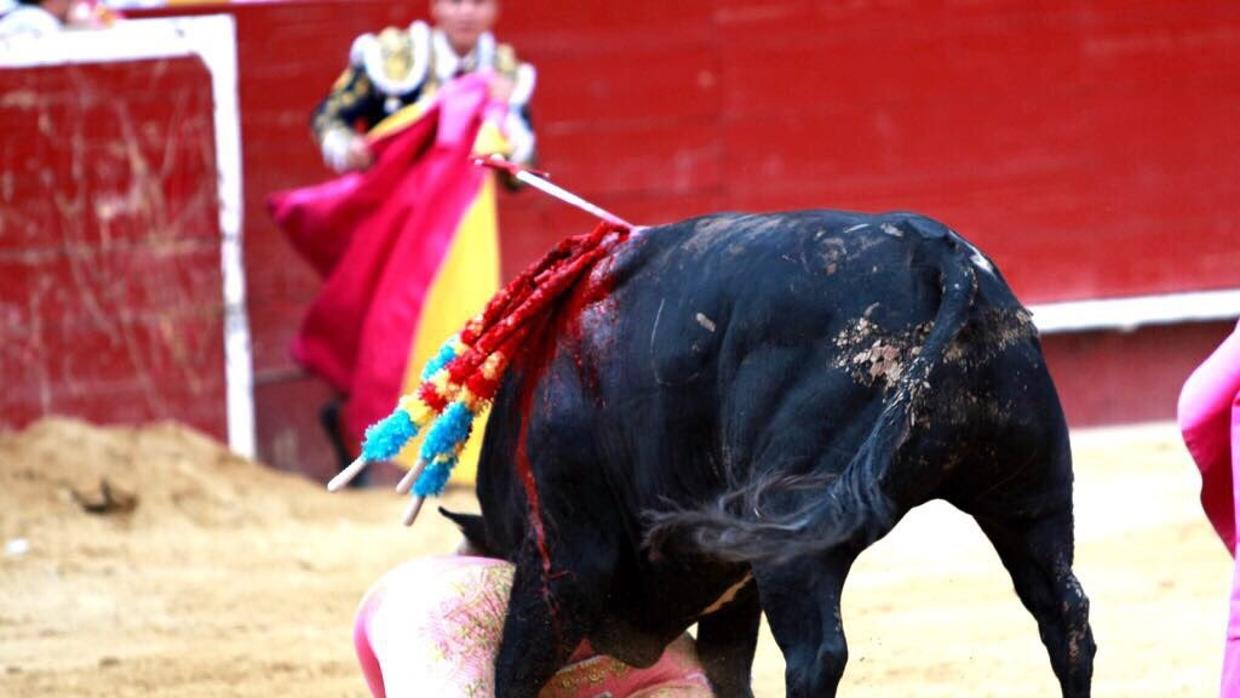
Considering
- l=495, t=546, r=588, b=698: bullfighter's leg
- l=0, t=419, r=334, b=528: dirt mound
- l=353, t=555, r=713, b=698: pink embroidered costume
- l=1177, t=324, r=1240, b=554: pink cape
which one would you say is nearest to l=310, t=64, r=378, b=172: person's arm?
l=0, t=419, r=334, b=528: dirt mound

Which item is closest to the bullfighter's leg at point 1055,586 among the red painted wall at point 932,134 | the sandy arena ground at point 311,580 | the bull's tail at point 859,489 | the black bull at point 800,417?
the black bull at point 800,417

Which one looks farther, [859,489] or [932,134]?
[932,134]

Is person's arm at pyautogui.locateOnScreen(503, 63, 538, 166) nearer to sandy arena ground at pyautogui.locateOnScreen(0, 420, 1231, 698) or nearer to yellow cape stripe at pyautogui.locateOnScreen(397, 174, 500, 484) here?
yellow cape stripe at pyautogui.locateOnScreen(397, 174, 500, 484)

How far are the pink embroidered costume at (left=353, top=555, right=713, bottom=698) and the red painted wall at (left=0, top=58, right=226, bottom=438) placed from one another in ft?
10.4

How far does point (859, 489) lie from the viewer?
2049mm

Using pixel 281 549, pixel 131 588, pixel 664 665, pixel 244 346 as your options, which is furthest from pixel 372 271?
pixel 664 665

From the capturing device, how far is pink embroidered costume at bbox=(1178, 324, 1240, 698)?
255 centimetres

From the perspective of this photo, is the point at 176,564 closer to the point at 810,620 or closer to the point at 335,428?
the point at 335,428

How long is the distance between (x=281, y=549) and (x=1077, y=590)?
3.19 metres

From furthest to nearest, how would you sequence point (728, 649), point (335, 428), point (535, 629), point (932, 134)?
point (932, 134) < point (335, 428) < point (728, 649) < point (535, 629)

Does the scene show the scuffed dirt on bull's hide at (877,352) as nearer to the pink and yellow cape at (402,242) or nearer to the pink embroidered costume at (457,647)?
the pink embroidered costume at (457,647)

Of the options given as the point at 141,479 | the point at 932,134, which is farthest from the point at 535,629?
the point at 932,134

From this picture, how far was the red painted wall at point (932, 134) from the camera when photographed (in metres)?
6.22

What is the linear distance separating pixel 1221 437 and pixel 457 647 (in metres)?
1.02
